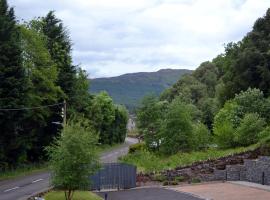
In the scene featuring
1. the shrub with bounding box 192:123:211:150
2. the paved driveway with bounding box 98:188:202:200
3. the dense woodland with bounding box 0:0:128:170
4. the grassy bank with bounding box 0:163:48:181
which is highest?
the dense woodland with bounding box 0:0:128:170

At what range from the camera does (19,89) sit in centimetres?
4600

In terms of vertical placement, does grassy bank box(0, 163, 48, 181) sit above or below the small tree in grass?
below

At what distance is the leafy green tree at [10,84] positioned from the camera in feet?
146

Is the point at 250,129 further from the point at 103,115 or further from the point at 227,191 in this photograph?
the point at 103,115

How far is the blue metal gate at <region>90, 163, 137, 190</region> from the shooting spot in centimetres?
3544

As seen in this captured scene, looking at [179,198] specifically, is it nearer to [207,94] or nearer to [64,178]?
[64,178]

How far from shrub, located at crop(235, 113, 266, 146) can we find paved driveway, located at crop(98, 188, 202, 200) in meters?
14.3

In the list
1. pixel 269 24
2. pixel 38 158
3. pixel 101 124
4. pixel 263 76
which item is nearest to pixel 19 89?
pixel 38 158

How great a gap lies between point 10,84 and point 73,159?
66.6ft

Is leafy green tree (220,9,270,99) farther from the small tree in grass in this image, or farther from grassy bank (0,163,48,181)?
the small tree in grass

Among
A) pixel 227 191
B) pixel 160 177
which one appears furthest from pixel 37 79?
pixel 227 191

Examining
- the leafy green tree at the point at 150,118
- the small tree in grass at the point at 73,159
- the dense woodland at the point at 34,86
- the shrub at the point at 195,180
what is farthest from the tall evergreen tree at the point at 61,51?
the small tree in grass at the point at 73,159

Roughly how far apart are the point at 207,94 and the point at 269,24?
148 ft

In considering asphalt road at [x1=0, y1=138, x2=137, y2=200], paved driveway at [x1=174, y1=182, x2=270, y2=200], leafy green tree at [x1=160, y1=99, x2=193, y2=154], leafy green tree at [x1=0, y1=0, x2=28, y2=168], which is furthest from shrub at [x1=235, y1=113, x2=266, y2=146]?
leafy green tree at [x1=0, y1=0, x2=28, y2=168]
